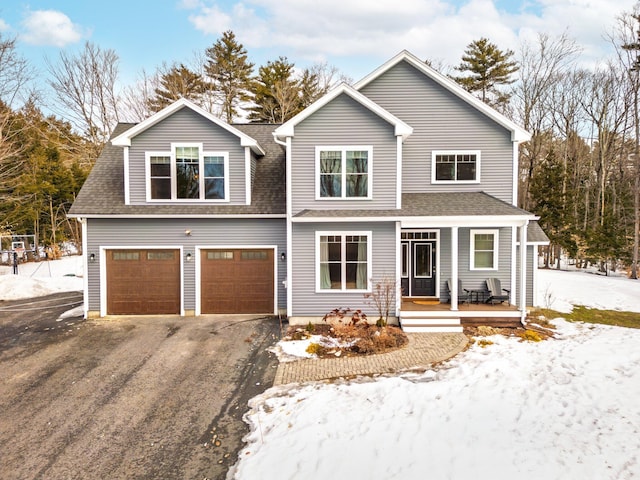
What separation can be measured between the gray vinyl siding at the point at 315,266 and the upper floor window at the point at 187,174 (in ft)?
10.0

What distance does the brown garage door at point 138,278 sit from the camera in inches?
461

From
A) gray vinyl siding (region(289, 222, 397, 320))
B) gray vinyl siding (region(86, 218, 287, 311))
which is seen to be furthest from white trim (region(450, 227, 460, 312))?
gray vinyl siding (region(86, 218, 287, 311))

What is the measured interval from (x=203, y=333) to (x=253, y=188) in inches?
195

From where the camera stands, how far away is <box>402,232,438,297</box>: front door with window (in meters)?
12.0

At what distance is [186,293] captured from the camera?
38.5 ft

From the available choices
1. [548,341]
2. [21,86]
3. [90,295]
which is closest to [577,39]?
[548,341]

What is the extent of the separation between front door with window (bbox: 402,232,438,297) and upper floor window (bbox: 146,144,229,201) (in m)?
6.19

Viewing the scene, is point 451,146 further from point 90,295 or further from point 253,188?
point 90,295

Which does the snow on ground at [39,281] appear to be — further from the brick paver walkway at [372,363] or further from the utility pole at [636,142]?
the utility pole at [636,142]

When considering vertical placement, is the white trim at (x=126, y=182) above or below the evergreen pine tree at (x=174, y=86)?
below

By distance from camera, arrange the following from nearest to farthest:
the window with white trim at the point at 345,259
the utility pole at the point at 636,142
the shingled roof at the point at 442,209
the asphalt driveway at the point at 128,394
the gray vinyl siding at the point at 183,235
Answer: the asphalt driveway at the point at 128,394 → the shingled roof at the point at 442,209 → the window with white trim at the point at 345,259 → the gray vinyl siding at the point at 183,235 → the utility pole at the point at 636,142

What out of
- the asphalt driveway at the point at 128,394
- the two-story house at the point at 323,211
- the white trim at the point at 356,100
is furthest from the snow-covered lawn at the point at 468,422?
the white trim at the point at 356,100

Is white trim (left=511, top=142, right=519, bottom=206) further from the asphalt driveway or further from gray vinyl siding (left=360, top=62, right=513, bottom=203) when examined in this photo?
the asphalt driveway

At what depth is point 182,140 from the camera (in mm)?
11539
